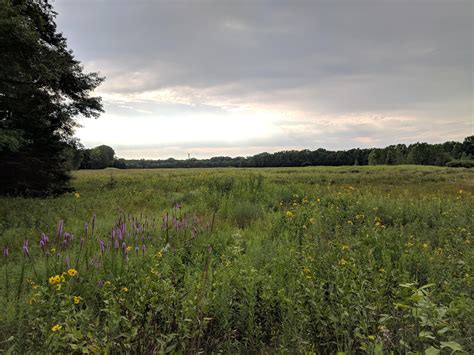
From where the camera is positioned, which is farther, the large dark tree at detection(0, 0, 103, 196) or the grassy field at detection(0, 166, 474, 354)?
the large dark tree at detection(0, 0, 103, 196)

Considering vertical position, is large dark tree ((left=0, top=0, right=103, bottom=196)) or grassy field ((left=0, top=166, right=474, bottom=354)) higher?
large dark tree ((left=0, top=0, right=103, bottom=196))

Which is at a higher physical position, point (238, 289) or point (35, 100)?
point (35, 100)

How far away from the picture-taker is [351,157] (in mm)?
96875

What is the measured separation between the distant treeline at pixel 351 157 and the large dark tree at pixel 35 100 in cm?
6446

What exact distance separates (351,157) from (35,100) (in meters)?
96.6

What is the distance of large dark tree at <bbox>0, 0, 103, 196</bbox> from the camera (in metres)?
8.74

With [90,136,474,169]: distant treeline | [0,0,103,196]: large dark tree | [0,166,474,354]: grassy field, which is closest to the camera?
[0,166,474,354]: grassy field

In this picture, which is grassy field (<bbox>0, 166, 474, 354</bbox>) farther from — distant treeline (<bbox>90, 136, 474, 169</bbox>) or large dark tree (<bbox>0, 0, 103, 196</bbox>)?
distant treeline (<bbox>90, 136, 474, 169</bbox>)

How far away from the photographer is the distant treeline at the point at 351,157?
86250 millimetres

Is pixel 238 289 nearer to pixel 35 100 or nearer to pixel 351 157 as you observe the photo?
pixel 35 100

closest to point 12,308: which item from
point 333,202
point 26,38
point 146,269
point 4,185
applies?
point 146,269

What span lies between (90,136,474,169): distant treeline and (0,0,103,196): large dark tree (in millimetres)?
64463

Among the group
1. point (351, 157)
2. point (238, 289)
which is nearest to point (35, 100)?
point (238, 289)

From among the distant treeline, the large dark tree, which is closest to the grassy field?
the large dark tree
